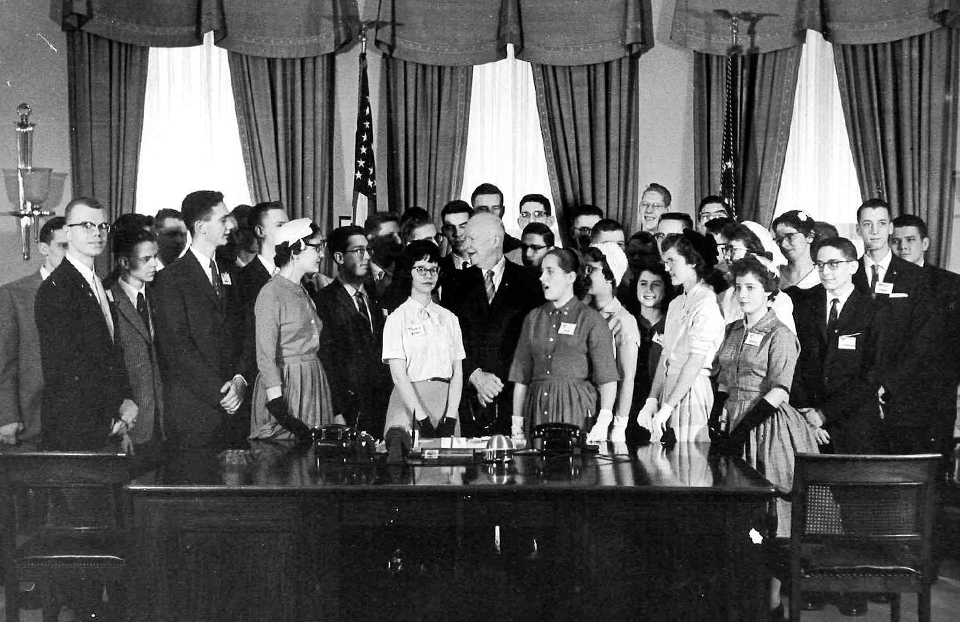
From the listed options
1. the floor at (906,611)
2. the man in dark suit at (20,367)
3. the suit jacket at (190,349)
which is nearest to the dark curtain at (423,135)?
the suit jacket at (190,349)

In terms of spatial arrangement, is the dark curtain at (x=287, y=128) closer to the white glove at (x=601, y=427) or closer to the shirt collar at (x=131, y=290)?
the shirt collar at (x=131, y=290)

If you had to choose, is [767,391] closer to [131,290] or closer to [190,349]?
[190,349]

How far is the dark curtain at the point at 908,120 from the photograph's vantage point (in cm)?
694

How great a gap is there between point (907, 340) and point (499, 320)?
7.75ft

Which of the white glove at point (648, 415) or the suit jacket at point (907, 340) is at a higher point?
the suit jacket at point (907, 340)

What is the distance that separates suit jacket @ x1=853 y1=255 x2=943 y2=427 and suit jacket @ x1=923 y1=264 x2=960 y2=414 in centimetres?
4

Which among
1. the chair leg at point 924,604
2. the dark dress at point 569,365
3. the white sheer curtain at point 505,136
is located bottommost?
the chair leg at point 924,604

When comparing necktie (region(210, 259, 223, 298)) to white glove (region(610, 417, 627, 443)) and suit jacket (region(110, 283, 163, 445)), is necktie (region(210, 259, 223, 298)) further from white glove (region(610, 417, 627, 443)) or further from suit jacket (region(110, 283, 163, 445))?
white glove (region(610, 417, 627, 443))

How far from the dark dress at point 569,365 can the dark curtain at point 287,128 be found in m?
2.71

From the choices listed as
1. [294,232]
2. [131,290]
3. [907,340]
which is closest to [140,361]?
[131,290]

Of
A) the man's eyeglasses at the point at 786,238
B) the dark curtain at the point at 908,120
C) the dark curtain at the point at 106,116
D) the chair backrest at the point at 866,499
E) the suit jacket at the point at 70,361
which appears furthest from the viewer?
the dark curtain at the point at 908,120

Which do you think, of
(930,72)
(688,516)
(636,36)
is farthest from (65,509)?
(930,72)

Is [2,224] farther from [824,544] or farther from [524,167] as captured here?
[824,544]

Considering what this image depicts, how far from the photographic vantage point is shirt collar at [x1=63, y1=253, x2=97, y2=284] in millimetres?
4895
